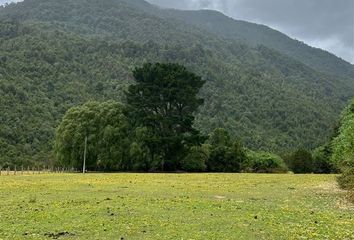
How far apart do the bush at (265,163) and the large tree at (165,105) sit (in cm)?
1766

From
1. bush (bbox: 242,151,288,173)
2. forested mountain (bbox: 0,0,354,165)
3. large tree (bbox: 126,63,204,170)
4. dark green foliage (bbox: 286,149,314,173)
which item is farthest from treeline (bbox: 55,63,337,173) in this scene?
forested mountain (bbox: 0,0,354,165)

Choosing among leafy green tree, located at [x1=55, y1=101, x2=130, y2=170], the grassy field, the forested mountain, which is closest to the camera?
the grassy field

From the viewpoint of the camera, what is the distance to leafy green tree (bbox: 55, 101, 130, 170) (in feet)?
275

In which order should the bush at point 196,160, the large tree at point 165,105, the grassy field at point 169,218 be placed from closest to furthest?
the grassy field at point 169,218, the large tree at point 165,105, the bush at point 196,160

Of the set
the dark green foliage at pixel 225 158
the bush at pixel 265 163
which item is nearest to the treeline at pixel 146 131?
the dark green foliage at pixel 225 158

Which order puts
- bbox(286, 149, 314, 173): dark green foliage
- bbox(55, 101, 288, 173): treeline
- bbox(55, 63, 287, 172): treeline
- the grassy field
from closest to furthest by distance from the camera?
the grassy field
bbox(55, 101, 288, 173): treeline
bbox(55, 63, 287, 172): treeline
bbox(286, 149, 314, 173): dark green foliage

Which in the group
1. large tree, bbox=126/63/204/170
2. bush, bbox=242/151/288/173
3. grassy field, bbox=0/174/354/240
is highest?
large tree, bbox=126/63/204/170

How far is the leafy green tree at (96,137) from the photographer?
8381 centimetres

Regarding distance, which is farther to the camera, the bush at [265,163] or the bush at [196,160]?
the bush at [265,163]

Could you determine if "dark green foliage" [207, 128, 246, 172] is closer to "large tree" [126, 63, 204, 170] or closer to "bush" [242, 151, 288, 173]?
"bush" [242, 151, 288, 173]

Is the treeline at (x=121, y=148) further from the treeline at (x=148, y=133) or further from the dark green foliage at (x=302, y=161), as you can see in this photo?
→ the dark green foliage at (x=302, y=161)

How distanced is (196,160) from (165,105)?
10646 mm

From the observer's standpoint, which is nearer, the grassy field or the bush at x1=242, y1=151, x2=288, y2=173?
the grassy field

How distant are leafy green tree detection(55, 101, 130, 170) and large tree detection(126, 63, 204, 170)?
132 inches
